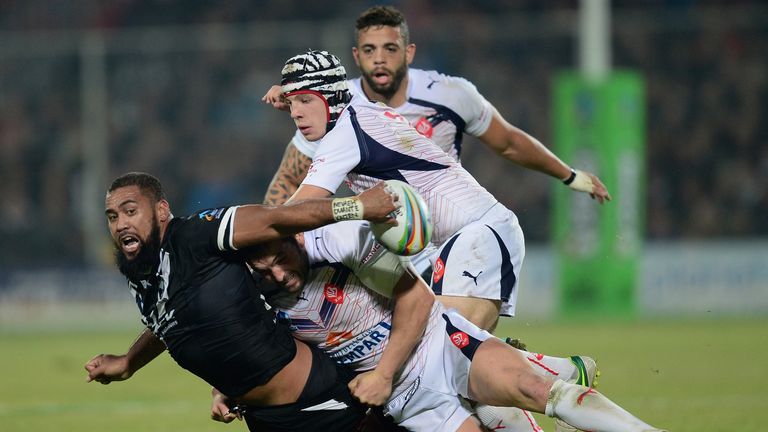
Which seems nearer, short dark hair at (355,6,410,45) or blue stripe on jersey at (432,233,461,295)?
blue stripe on jersey at (432,233,461,295)

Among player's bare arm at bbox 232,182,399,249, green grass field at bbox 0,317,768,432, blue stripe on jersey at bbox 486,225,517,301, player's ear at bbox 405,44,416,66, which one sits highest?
player's ear at bbox 405,44,416,66

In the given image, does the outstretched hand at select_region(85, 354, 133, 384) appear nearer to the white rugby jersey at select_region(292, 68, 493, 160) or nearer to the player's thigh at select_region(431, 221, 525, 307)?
the player's thigh at select_region(431, 221, 525, 307)

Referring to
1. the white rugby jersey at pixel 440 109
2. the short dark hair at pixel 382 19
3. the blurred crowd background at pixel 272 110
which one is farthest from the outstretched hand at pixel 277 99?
the blurred crowd background at pixel 272 110

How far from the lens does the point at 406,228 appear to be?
5.00m

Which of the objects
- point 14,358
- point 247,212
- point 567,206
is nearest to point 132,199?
point 247,212

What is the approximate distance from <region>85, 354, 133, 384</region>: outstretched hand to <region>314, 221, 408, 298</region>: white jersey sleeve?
123cm

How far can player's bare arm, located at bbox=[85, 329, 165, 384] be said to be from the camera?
5.90 meters

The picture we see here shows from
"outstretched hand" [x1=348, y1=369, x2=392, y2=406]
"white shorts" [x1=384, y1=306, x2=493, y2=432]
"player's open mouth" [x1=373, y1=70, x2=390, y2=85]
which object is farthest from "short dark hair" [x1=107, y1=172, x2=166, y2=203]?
"player's open mouth" [x1=373, y1=70, x2=390, y2=85]

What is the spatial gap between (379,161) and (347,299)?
2.42 ft

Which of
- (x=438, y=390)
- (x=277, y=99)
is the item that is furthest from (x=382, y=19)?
(x=438, y=390)

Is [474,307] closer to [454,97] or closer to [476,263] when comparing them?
[476,263]

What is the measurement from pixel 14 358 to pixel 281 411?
32.9 ft

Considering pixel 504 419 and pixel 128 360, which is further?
pixel 128 360

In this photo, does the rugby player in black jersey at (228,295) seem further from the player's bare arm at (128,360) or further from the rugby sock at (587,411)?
the rugby sock at (587,411)
